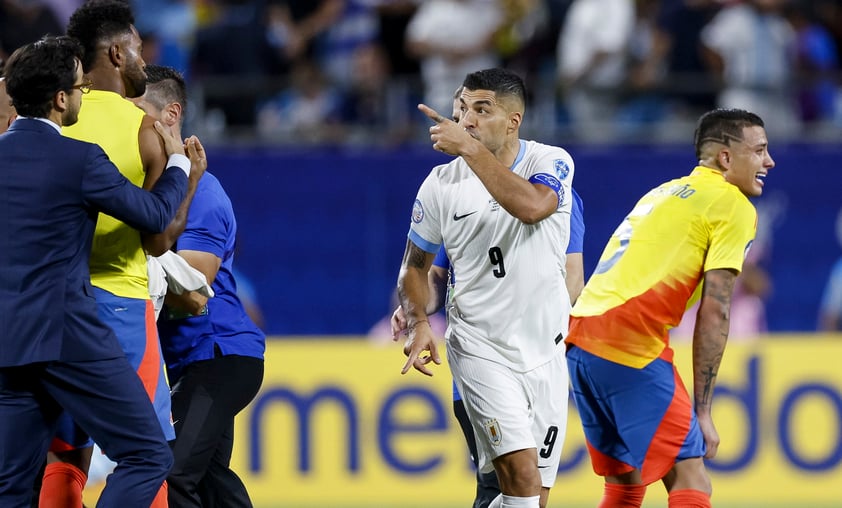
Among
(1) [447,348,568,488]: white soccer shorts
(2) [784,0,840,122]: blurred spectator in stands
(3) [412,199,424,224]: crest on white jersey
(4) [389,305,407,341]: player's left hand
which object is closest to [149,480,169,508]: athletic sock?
(4) [389,305,407,341]: player's left hand

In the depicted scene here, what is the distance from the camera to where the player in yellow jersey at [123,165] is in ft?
18.9

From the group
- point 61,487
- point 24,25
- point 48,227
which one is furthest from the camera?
point 24,25

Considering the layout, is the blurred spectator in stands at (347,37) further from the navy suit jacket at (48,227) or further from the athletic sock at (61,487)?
the navy suit jacket at (48,227)

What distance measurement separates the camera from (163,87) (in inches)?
261

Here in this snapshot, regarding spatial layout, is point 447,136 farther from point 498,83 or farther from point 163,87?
point 163,87

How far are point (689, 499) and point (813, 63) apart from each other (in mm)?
7570

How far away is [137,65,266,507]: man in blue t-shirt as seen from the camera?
6406 millimetres

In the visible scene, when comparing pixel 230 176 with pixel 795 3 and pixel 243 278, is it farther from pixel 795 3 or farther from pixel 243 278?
pixel 795 3

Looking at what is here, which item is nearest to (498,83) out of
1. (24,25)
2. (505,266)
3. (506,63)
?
(505,266)

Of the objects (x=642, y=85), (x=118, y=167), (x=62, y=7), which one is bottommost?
(x=118, y=167)

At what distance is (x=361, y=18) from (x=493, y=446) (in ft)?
24.7

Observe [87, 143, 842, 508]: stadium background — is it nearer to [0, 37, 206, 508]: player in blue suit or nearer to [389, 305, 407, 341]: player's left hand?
[389, 305, 407, 341]: player's left hand

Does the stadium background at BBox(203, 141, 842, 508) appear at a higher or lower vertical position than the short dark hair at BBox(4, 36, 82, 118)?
lower

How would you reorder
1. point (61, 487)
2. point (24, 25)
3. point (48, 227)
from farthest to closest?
point (24, 25) → point (61, 487) → point (48, 227)
